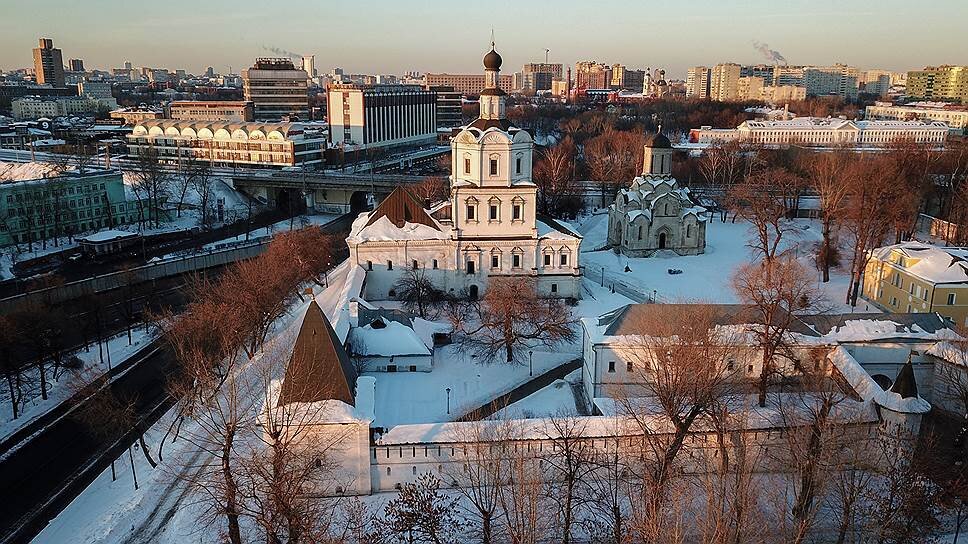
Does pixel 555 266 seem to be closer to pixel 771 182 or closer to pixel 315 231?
pixel 315 231

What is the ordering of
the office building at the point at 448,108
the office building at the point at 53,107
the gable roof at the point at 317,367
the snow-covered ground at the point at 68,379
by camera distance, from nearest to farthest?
the gable roof at the point at 317,367 → the snow-covered ground at the point at 68,379 → the office building at the point at 53,107 → the office building at the point at 448,108

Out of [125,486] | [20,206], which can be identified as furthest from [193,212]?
[125,486]

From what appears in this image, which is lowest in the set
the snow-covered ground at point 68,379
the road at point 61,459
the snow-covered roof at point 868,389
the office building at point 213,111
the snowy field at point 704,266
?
the road at point 61,459

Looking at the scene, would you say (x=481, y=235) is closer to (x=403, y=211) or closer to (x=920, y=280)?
(x=403, y=211)

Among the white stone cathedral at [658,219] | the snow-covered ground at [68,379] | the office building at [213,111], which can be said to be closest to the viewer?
the snow-covered ground at [68,379]

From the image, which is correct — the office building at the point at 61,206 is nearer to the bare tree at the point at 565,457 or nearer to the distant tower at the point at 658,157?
the distant tower at the point at 658,157

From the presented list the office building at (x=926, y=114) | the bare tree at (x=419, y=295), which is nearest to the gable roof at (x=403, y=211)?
the bare tree at (x=419, y=295)

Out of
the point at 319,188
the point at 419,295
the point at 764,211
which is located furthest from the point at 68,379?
the point at 319,188

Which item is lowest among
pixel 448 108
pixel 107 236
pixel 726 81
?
pixel 107 236
